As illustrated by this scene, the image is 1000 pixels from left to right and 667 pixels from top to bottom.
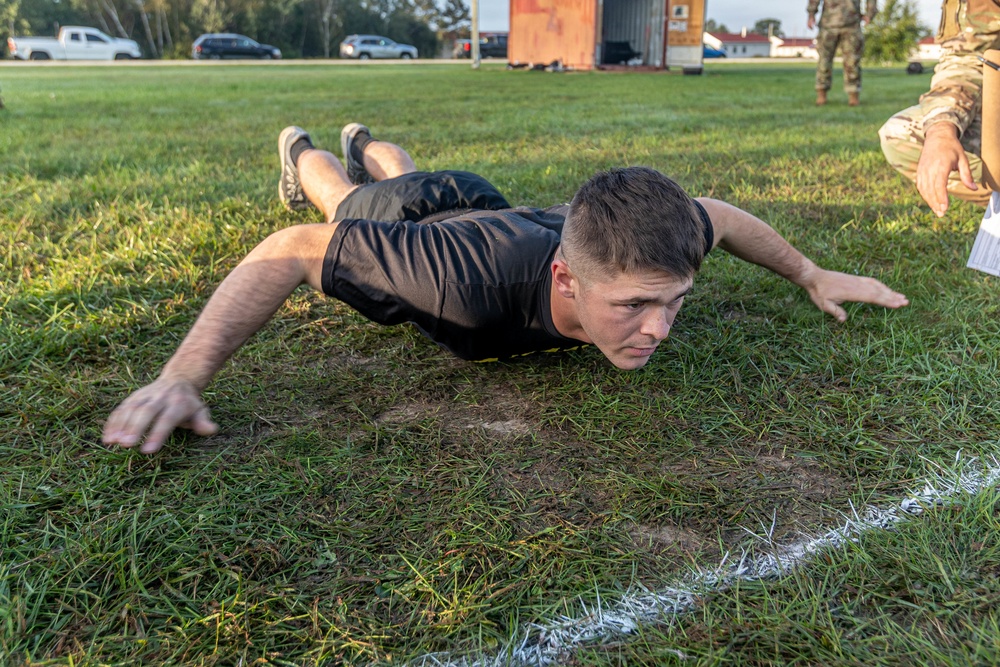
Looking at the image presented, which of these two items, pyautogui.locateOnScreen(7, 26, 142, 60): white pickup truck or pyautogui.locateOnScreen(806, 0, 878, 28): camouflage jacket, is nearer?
pyautogui.locateOnScreen(806, 0, 878, 28): camouflage jacket

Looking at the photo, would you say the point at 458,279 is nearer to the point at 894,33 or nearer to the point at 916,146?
the point at 916,146

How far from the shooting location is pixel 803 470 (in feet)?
6.73

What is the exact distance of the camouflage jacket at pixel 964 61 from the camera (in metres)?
3.75

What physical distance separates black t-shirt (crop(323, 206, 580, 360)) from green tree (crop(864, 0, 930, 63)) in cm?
3206

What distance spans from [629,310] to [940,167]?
70.1 inches

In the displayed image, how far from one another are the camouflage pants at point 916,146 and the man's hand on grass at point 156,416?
384 centimetres

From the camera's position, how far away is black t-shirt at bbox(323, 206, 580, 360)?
229 centimetres

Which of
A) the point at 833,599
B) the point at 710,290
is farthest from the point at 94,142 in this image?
the point at 833,599

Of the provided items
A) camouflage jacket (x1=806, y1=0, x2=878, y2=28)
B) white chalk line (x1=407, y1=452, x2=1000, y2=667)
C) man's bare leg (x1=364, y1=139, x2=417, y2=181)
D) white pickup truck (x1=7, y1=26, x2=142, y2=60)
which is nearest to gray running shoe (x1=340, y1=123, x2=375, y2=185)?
man's bare leg (x1=364, y1=139, x2=417, y2=181)

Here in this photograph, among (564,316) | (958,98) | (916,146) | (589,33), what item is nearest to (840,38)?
(916,146)

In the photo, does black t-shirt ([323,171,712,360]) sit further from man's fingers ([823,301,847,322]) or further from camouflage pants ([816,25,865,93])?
camouflage pants ([816,25,865,93])

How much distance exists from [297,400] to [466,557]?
3.43 ft

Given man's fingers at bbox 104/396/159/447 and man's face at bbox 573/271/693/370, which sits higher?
man's face at bbox 573/271/693/370

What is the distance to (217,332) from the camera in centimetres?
218
